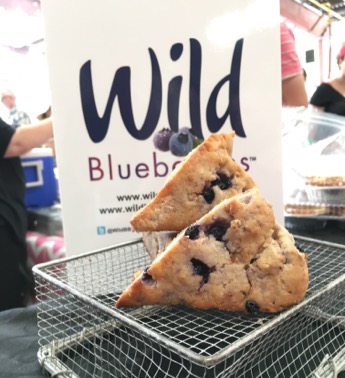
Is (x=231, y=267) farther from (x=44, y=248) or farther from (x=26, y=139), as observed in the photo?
(x=44, y=248)

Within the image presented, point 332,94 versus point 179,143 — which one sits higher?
point 332,94

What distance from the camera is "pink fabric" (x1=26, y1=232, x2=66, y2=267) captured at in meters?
1.72

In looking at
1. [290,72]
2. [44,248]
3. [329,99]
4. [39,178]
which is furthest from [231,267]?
[329,99]

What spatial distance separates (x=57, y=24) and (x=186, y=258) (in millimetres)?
567

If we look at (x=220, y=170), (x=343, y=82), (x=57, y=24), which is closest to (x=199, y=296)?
(x=220, y=170)

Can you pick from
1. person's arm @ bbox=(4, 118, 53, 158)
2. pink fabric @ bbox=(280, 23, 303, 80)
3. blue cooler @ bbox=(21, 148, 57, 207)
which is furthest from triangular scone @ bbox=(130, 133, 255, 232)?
blue cooler @ bbox=(21, 148, 57, 207)

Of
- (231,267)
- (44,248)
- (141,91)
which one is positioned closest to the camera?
(231,267)

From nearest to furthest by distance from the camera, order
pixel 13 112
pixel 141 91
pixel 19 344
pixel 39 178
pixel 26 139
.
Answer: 1. pixel 19 344
2. pixel 141 91
3. pixel 26 139
4. pixel 39 178
5. pixel 13 112

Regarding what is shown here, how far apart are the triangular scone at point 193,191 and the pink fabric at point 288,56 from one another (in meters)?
0.82

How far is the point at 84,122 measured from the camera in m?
0.82

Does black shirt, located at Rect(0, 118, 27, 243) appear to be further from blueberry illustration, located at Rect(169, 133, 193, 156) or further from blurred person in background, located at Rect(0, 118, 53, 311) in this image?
blueberry illustration, located at Rect(169, 133, 193, 156)

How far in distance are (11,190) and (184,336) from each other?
115cm

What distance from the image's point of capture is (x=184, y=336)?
1.59 feet

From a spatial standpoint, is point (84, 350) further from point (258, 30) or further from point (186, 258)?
point (258, 30)
